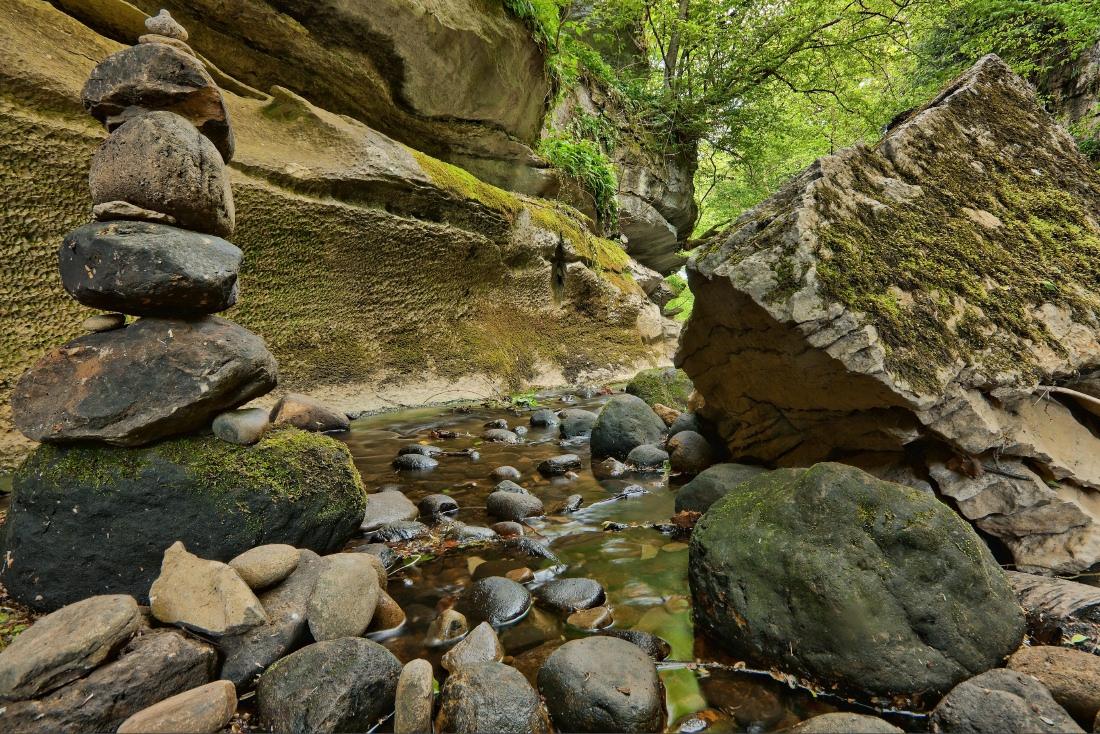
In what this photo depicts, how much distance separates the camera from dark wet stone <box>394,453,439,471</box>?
4.46 metres

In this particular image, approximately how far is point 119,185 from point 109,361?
826 millimetres

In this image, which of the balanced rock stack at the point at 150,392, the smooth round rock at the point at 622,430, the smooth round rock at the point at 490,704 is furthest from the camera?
the smooth round rock at the point at 622,430

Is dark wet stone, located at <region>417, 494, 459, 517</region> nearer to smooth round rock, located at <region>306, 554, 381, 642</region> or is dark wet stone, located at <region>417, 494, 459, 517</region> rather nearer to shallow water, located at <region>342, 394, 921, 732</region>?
shallow water, located at <region>342, 394, 921, 732</region>

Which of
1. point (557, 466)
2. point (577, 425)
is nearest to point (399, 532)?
point (557, 466)

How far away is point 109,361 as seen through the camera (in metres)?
2.23

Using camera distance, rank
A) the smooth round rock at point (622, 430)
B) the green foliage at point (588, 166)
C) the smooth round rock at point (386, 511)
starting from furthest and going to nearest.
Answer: the green foliage at point (588, 166)
the smooth round rock at point (622, 430)
the smooth round rock at point (386, 511)

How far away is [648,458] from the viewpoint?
182 inches

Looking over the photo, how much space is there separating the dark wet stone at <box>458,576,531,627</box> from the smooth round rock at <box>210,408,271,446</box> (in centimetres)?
128

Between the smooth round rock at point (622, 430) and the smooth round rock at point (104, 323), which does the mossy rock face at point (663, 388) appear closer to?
the smooth round rock at point (622, 430)

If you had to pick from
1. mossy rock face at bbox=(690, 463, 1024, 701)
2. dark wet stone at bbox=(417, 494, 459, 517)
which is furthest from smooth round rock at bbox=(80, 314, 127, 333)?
mossy rock face at bbox=(690, 463, 1024, 701)

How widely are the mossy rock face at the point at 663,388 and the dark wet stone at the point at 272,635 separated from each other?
5.19 meters

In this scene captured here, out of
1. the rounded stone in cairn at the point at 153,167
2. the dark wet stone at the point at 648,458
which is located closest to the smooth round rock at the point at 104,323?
the rounded stone in cairn at the point at 153,167

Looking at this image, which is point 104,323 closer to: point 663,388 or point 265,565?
point 265,565

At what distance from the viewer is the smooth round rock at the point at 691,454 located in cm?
421
